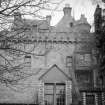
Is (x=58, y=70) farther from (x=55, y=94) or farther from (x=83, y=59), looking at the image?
(x=83, y=59)

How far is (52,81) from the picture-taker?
23.9m

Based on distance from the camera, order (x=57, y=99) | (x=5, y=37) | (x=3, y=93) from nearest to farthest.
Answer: (x=5, y=37), (x=57, y=99), (x=3, y=93)

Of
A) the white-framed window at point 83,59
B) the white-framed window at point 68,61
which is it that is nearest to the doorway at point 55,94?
the white-framed window at point 68,61

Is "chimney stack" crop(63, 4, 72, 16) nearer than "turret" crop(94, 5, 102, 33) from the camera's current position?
No

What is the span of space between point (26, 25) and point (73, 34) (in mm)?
20798

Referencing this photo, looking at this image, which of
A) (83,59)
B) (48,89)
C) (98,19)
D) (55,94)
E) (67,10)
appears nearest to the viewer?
(55,94)

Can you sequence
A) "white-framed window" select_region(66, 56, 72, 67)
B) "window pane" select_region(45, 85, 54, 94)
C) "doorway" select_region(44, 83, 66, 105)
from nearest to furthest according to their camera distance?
"doorway" select_region(44, 83, 66, 105), "window pane" select_region(45, 85, 54, 94), "white-framed window" select_region(66, 56, 72, 67)

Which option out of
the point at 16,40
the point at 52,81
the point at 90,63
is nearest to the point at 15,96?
the point at 52,81

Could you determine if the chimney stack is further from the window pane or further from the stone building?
the window pane

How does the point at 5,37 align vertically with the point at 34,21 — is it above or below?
below

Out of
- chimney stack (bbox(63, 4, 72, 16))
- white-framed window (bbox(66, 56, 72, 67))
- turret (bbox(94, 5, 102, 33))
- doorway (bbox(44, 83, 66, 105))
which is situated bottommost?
doorway (bbox(44, 83, 66, 105))

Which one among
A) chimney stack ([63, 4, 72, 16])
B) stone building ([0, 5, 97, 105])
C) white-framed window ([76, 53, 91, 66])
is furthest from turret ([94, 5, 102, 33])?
chimney stack ([63, 4, 72, 16])

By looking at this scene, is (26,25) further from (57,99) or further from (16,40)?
(57,99)

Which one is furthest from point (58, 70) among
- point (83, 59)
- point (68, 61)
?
point (83, 59)
